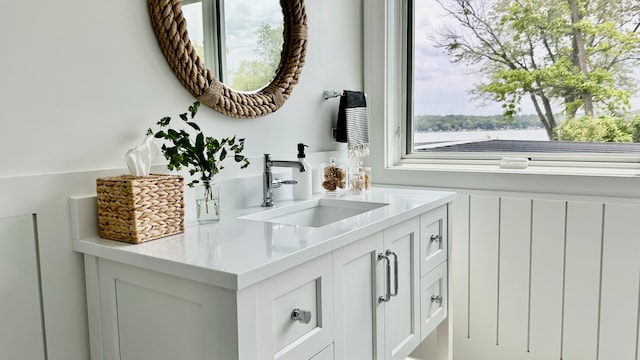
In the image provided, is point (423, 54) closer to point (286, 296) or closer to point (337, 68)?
point (337, 68)

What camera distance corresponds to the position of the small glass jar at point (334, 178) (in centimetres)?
176

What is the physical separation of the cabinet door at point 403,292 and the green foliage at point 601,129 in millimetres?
844

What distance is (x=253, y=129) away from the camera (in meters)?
1.60

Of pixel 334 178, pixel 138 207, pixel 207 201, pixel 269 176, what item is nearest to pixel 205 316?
pixel 138 207

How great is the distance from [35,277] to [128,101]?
0.46 meters

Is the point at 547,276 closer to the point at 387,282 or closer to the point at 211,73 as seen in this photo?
the point at 387,282

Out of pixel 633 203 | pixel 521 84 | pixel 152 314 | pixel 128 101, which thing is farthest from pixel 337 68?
pixel 152 314

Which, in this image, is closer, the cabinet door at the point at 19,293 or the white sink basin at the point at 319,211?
the cabinet door at the point at 19,293

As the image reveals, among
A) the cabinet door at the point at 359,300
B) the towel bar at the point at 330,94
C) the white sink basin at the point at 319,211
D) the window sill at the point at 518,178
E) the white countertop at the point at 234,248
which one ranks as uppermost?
the towel bar at the point at 330,94

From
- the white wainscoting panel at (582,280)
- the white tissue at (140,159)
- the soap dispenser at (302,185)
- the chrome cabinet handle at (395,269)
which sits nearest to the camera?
the white tissue at (140,159)

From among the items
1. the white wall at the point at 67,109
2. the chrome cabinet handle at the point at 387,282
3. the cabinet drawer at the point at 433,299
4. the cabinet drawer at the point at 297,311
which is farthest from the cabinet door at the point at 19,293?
the cabinet drawer at the point at 433,299

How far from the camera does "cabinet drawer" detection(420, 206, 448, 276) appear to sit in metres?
1.59

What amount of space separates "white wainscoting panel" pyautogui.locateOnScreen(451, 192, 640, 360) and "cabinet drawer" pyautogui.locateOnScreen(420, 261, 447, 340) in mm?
209

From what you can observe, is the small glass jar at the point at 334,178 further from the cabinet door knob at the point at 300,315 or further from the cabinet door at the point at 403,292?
the cabinet door knob at the point at 300,315
